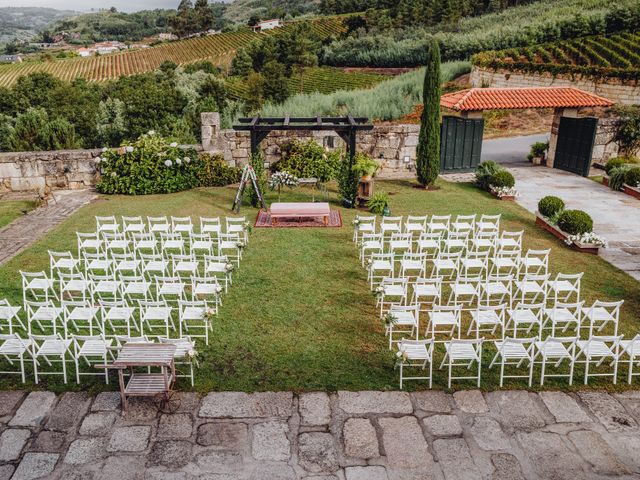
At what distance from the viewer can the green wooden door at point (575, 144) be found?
19.9m

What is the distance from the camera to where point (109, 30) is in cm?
18162

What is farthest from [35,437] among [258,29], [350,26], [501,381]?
[258,29]

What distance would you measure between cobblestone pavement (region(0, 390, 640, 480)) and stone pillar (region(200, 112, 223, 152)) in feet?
42.5

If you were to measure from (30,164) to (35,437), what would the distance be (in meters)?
13.4

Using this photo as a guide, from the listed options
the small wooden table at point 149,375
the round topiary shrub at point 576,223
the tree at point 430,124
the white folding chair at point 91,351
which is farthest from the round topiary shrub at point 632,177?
the white folding chair at point 91,351

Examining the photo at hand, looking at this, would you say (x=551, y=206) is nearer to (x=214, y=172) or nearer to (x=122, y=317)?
(x=214, y=172)

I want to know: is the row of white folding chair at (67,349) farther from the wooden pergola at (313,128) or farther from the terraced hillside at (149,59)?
the terraced hillside at (149,59)

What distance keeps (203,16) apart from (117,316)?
120486 millimetres

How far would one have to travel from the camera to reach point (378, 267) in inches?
400

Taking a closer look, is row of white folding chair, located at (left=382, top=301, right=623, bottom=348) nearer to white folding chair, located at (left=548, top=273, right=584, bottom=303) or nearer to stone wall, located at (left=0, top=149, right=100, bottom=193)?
white folding chair, located at (left=548, top=273, right=584, bottom=303)

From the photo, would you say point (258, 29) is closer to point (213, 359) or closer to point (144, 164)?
point (144, 164)

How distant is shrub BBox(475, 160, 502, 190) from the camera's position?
1807cm

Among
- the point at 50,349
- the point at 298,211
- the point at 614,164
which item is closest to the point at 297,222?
the point at 298,211

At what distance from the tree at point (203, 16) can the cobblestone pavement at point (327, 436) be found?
119 metres
